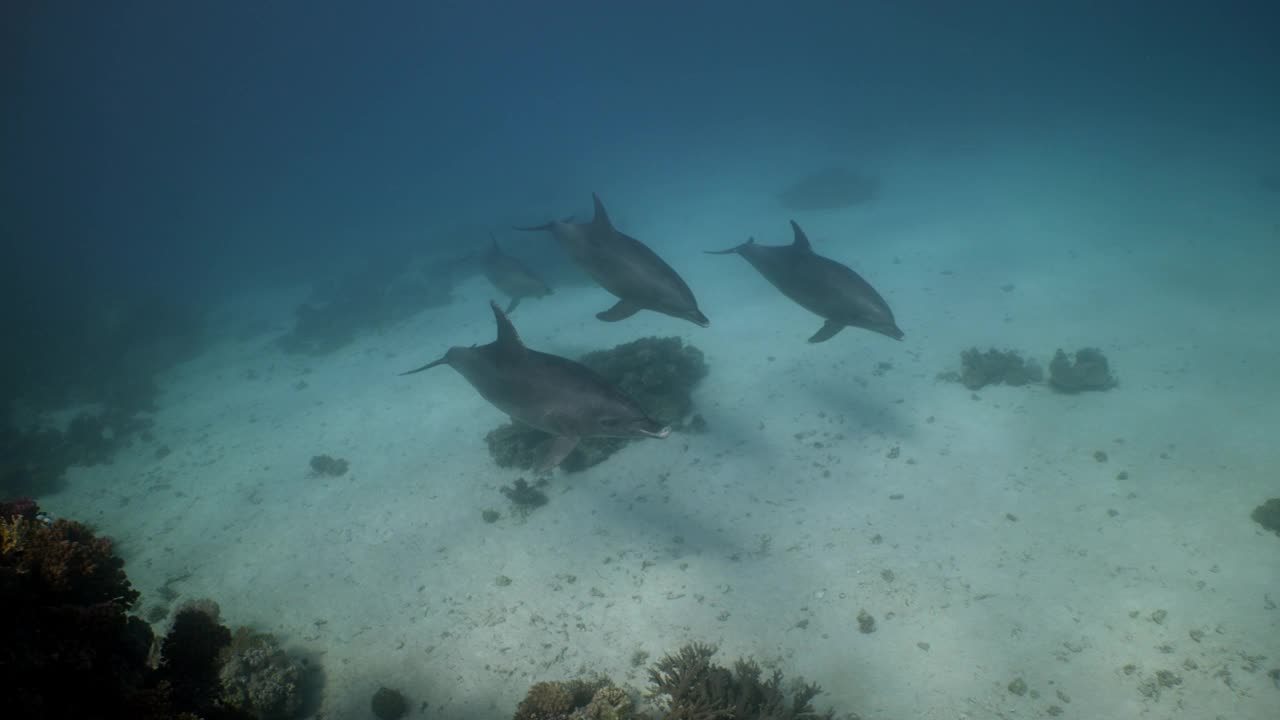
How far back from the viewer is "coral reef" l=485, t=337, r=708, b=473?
352 inches

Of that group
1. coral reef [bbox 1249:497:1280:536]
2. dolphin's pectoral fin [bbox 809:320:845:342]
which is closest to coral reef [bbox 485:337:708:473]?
dolphin's pectoral fin [bbox 809:320:845:342]

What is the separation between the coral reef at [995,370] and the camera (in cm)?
998

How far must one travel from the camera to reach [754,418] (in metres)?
9.64

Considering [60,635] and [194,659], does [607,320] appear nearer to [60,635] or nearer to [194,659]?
[60,635]

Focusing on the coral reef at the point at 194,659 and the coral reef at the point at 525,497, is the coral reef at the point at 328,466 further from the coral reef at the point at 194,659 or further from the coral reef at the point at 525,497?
the coral reef at the point at 194,659

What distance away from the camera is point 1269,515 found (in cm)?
646

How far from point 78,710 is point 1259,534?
11.7 metres

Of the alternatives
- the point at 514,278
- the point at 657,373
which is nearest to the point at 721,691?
the point at 657,373

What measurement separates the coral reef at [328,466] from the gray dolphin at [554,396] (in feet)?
20.9

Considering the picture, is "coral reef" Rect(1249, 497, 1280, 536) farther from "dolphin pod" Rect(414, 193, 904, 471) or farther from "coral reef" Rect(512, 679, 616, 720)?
"coral reef" Rect(512, 679, 616, 720)

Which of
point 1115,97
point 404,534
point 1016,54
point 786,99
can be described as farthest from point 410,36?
point 404,534

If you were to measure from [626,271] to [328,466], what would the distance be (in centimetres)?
863

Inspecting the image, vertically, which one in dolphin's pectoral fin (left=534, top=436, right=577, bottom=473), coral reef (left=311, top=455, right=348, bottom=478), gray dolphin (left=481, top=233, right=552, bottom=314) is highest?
gray dolphin (left=481, top=233, right=552, bottom=314)

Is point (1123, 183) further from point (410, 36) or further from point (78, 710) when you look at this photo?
point (410, 36)
